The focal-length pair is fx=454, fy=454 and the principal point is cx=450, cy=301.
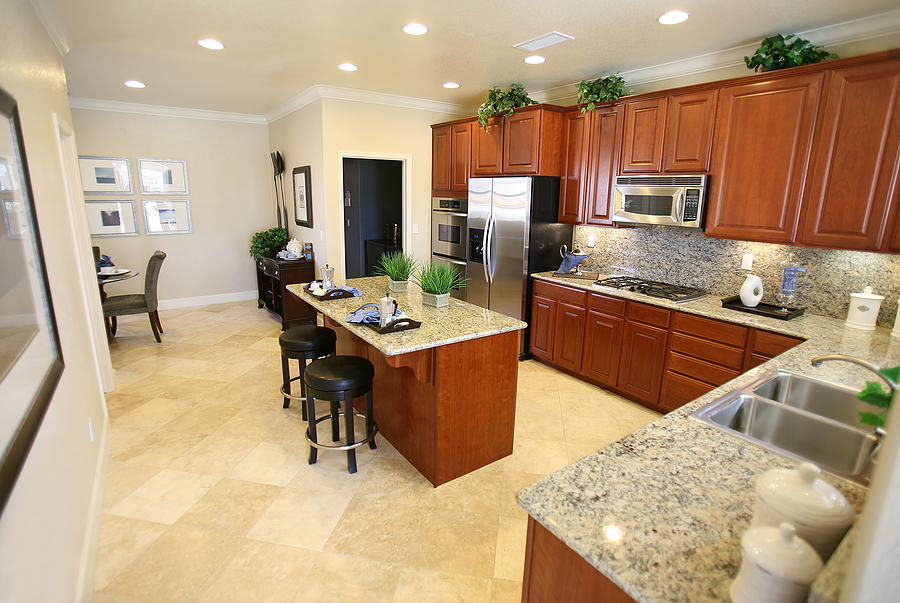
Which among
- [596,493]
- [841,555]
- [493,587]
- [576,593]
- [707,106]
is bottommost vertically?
[493,587]

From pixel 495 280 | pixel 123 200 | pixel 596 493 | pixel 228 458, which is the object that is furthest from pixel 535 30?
pixel 123 200

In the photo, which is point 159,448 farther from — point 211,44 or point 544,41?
point 544,41

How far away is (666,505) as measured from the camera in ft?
3.70

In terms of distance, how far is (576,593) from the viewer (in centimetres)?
108

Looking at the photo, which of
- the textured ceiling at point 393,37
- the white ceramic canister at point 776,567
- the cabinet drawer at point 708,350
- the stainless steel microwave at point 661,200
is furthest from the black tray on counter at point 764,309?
the white ceramic canister at point 776,567

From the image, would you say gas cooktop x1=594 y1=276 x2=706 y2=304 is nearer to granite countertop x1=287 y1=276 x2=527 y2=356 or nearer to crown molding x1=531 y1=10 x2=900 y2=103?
granite countertop x1=287 y1=276 x2=527 y2=356

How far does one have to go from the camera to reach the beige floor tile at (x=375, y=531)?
82.9 inches

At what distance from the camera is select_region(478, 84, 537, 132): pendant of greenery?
166 inches

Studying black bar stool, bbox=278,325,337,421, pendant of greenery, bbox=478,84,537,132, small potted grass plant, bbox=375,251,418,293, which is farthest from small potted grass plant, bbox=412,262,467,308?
pendant of greenery, bbox=478,84,537,132

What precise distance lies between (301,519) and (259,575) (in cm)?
35

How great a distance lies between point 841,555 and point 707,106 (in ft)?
10.5

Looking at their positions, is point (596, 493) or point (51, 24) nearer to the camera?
point (596, 493)

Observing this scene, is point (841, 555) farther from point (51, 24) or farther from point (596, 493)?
point (51, 24)

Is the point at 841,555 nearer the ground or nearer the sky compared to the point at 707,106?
nearer the ground
